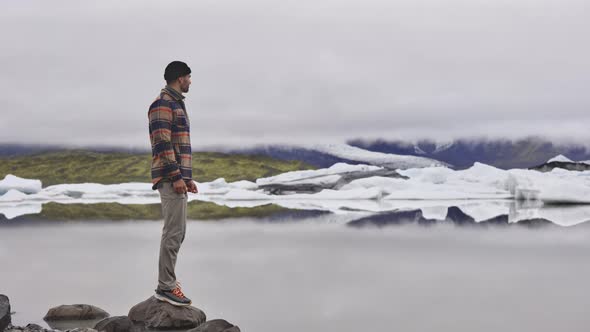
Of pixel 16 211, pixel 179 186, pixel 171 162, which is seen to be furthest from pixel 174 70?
pixel 16 211

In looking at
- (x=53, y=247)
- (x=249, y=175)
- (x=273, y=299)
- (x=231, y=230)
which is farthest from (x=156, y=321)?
(x=249, y=175)

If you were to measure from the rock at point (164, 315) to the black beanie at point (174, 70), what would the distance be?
1.29 metres

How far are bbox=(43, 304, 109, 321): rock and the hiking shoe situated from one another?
0.32 m

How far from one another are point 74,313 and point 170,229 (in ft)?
2.30

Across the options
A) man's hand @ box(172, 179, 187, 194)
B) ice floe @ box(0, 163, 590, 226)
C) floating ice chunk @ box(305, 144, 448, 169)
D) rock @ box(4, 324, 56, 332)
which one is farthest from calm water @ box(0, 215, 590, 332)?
floating ice chunk @ box(305, 144, 448, 169)

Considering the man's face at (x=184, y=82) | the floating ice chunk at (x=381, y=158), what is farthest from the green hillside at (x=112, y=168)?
the man's face at (x=184, y=82)

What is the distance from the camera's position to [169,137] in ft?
11.6

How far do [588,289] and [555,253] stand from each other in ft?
5.82

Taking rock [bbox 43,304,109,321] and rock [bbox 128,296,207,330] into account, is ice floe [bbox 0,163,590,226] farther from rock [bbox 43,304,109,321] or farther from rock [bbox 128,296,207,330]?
rock [bbox 43,304,109,321]

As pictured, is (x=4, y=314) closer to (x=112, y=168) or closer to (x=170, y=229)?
(x=170, y=229)

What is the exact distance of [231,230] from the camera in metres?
8.29

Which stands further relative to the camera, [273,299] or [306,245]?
[306,245]

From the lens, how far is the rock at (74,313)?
3494mm

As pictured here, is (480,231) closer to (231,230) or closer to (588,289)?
(231,230)
